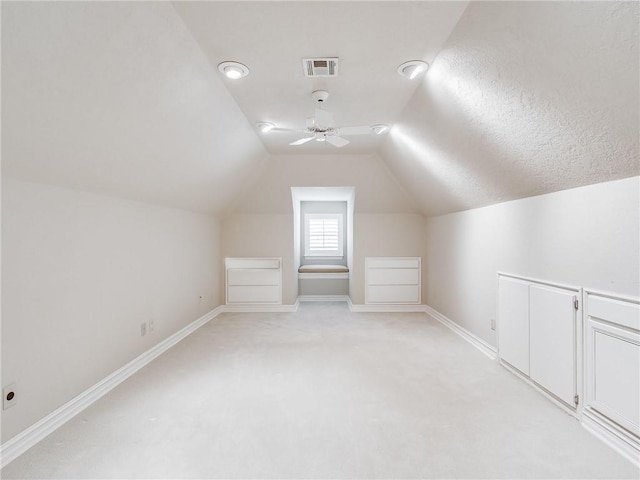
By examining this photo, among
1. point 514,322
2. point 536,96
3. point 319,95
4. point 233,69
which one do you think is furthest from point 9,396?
point 514,322

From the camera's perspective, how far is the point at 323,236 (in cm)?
654

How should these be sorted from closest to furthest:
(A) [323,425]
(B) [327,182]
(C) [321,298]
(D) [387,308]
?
1. (A) [323,425]
2. (B) [327,182]
3. (D) [387,308]
4. (C) [321,298]

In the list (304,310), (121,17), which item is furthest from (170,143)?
(304,310)

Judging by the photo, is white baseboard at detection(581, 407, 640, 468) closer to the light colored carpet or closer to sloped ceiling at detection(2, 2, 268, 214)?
the light colored carpet

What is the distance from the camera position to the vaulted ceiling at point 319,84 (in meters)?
1.37

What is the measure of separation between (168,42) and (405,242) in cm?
436

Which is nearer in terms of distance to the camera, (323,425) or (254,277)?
(323,425)

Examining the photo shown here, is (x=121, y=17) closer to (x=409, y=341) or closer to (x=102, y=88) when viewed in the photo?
(x=102, y=88)

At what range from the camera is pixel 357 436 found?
1900 millimetres

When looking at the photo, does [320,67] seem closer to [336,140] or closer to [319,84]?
[319,84]

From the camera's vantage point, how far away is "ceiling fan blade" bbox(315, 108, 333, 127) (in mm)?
2459

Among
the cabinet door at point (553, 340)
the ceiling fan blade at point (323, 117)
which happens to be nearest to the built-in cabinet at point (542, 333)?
the cabinet door at point (553, 340)

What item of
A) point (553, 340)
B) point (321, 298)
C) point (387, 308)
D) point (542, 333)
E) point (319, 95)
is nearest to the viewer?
point (553, 340)

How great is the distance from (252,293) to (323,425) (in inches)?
136
